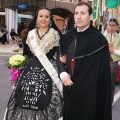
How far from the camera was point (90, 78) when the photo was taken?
2.97 meters

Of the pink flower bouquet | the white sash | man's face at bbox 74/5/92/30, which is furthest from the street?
man's face at bbox 74/5/92/30

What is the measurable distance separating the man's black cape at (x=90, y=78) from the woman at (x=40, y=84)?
53 centimetres

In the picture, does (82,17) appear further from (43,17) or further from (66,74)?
(43,17)

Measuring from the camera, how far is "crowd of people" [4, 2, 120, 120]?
298cm

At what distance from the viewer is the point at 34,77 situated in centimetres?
368

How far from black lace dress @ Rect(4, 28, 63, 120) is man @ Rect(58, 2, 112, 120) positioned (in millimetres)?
509

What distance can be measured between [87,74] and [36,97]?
2.97 ft

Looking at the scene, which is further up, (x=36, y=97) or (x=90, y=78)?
(x=90, y=78)

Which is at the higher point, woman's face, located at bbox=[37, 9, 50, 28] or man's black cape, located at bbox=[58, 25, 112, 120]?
woman's face, located at bbox=[37, 9, 50, 28]

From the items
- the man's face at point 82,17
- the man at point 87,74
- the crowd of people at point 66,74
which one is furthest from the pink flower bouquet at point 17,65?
the man's face at point 82,17

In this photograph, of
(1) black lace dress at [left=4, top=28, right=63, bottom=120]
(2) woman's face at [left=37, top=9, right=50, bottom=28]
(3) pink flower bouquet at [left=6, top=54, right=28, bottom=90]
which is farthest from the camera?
(3) pink flower bouquet at [left=6, top=54, right=28, bottom=90]

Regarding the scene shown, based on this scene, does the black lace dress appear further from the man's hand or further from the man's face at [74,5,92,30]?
the man's face at [74,5,92,30]

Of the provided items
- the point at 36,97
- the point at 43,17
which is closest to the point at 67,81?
the point at 36,97

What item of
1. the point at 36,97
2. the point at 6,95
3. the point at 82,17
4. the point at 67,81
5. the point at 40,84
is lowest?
the point at 6,95
